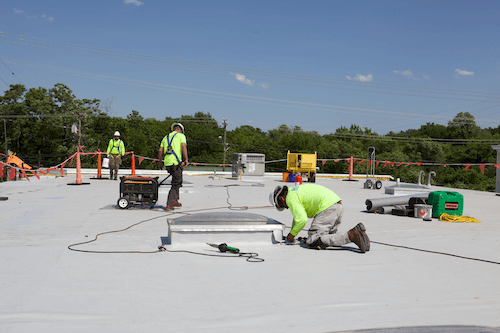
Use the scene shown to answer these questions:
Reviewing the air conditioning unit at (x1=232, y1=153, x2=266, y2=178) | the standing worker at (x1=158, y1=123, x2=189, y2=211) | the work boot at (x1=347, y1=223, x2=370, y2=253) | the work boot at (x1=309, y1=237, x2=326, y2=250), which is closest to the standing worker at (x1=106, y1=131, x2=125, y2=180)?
the air conditioning unit at (x1=232, y1=153, x2=266, y2=178)

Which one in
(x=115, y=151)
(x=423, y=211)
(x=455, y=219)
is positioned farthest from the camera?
(x=115, y=151)

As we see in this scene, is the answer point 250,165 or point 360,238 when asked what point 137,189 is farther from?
point 250,165

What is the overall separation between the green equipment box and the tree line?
28.6m

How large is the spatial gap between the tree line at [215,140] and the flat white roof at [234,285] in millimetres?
33501

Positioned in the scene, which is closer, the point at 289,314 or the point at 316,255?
the point at 289,314

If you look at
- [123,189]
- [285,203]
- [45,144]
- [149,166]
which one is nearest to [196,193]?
[123,189]

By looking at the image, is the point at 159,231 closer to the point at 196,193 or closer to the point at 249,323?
the point at 249,323

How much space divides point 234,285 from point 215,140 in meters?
79.7

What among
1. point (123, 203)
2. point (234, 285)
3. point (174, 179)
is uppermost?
point (174, 179)

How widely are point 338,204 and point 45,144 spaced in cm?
6034

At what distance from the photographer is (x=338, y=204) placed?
5.59 metres

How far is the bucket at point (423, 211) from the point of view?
855cm

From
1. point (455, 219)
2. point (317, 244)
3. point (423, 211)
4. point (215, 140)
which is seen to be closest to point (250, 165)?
point (423, 211)

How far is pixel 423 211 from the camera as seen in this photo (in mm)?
8633
